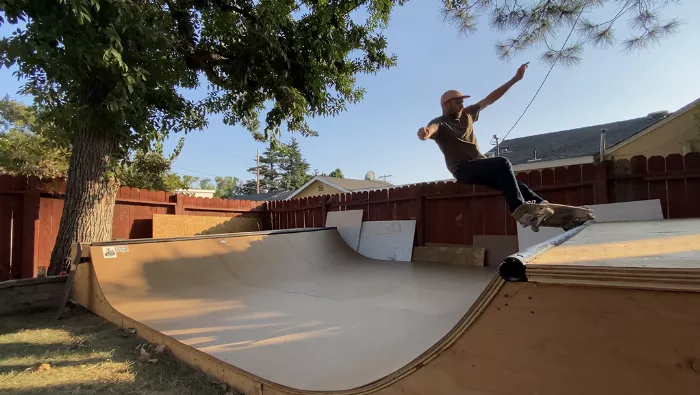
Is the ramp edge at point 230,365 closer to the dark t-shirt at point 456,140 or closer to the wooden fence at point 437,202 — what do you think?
the dark t-shirt at point 456,140

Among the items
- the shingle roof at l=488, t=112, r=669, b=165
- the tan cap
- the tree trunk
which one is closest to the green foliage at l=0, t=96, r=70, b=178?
the tree trunk

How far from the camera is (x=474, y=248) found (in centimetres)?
628

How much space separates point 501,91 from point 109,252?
200 inches

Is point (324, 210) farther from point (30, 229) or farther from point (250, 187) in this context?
point (250, 187)

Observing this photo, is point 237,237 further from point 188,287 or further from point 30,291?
point 30,291

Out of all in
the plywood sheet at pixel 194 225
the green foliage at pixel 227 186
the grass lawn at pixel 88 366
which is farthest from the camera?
the green foliage at pixel 227 186

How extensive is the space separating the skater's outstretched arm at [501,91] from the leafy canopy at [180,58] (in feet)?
11.4

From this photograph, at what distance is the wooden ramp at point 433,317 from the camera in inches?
41.3

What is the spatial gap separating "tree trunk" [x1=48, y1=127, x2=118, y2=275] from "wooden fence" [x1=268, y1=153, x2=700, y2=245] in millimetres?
5091

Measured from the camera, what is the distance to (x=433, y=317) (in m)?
3.03

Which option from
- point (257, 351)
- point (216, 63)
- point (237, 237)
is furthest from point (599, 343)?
point (216, 63)

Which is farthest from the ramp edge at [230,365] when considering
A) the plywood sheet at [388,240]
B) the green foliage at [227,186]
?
the green foliage at [227,186]

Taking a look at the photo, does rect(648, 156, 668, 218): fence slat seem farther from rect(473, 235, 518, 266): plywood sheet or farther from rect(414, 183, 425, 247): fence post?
rect(414, 183, 425, 247): fence post

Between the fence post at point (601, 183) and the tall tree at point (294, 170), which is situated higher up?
the tall tree at point (294, 170)
